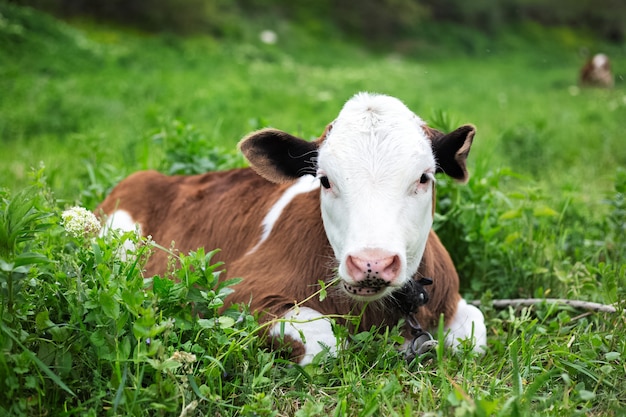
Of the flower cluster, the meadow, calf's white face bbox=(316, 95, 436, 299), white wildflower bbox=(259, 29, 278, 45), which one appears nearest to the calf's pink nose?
calf's white face bbox=(316, 95, 436, 299)

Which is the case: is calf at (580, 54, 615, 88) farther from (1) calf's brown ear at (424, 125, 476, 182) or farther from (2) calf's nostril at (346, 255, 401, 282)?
(2) calf's nostril at (346, 255, 401, 282)

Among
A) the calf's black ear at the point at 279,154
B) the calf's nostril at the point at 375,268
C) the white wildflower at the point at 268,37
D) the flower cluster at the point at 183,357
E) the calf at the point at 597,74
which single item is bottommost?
the white wildflower at the point at 268,37

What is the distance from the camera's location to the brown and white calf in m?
2.88

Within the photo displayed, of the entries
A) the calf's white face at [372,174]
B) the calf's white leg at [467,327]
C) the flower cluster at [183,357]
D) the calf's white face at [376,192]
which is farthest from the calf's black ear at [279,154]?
the flower cluster at [183,357]

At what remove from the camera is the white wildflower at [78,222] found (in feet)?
9.37

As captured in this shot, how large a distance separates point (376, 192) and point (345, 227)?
0.74 feet

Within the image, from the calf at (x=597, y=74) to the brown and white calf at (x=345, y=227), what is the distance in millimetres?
17281

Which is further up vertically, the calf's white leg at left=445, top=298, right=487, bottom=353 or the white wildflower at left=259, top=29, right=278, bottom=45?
the calf's white leg at left=445, top=298, right=487, bottom=353

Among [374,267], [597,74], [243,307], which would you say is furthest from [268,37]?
[374,267]

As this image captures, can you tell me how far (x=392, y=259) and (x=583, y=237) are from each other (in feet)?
9.24

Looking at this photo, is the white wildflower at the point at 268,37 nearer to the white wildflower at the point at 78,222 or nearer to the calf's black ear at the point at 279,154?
the calf's black ear at the point at 279,154

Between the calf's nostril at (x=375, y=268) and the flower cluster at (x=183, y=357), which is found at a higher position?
the calf's nostril at (x=375, y=268)

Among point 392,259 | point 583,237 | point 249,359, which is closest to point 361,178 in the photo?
point 392,259

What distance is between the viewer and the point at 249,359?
114 inches
